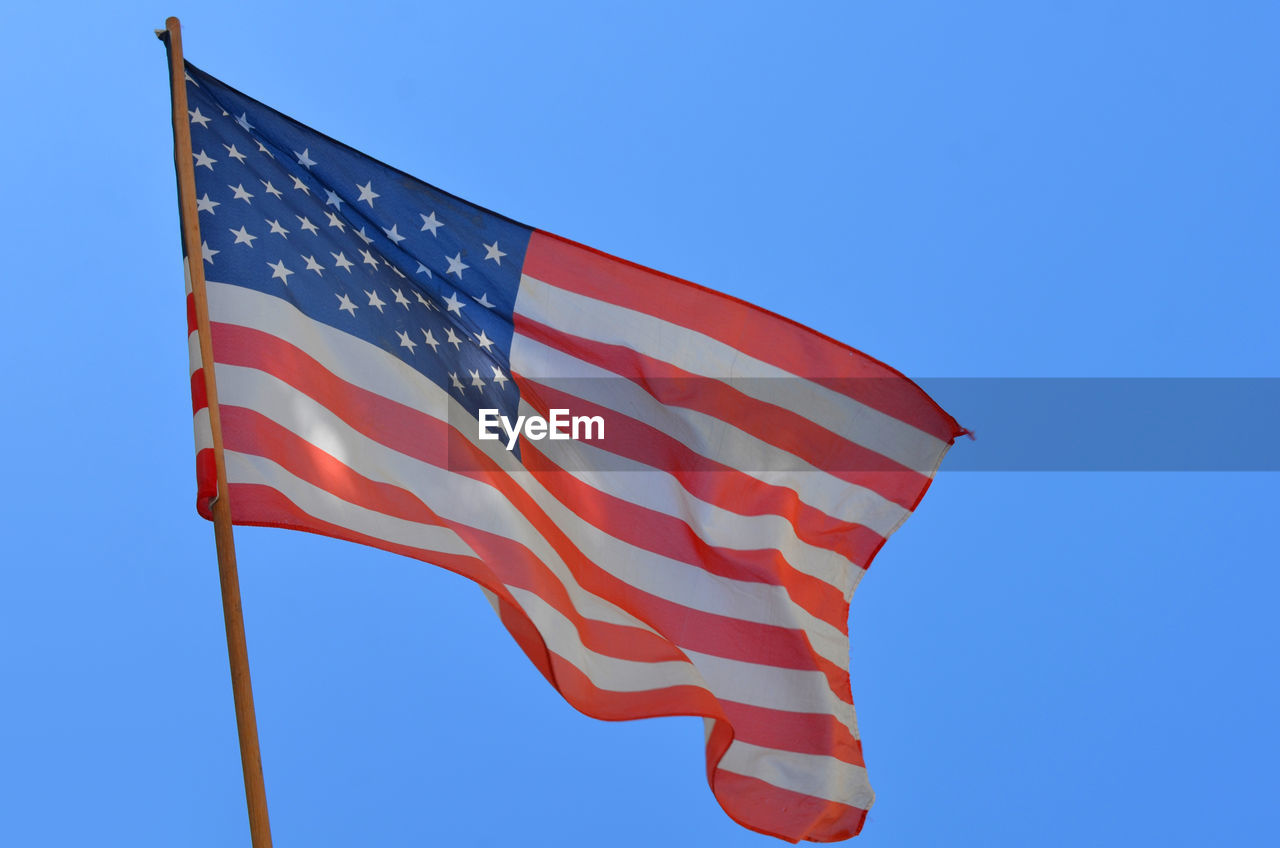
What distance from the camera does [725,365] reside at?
1187 cm

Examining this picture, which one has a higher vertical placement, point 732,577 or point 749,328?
point 749,328

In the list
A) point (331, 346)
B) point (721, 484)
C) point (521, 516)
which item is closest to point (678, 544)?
point (721, 484)

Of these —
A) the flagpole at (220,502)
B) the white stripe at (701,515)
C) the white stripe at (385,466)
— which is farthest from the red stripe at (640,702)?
the white stripe at (701,515)

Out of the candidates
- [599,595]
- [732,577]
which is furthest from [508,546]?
[732,577]

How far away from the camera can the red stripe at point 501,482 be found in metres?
10.6

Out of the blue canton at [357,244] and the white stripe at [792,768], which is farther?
the white stripe at [792,768]

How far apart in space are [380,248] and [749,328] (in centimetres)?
307

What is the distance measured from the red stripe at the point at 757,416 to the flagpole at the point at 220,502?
9.65ft

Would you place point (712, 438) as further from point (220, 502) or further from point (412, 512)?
point (220, 502)

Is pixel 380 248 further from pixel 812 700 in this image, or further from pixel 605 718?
pixel 812 700

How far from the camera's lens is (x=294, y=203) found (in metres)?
11.1

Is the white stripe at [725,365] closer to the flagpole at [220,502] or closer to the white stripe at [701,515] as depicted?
the white stripe at [701,515]

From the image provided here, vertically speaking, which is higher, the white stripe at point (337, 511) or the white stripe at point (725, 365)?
the white stripe at point (725, 365)

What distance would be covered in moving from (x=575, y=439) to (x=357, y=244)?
231cm
